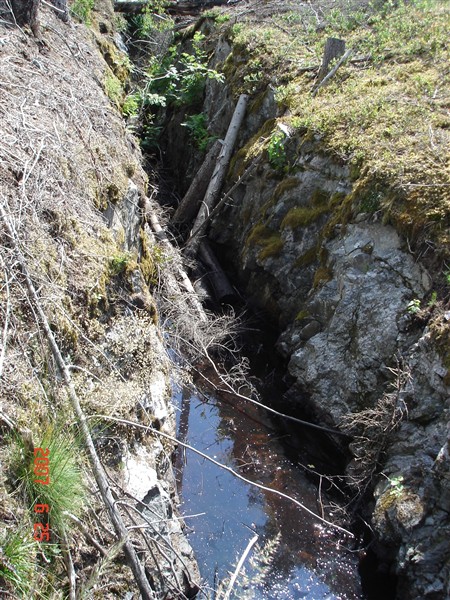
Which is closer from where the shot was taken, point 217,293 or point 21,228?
point 21,228

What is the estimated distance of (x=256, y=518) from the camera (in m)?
5.44

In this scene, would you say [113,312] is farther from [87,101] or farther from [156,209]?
[156,209]

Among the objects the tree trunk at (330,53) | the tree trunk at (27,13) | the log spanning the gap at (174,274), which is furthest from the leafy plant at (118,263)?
the tree trunk at (330,53)

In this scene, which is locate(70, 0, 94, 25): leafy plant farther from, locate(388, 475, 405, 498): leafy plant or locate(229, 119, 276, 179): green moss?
locate(388, 475, 405, 498): leafy plant

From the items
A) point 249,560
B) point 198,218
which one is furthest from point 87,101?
point 249,560

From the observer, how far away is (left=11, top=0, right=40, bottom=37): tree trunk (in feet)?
20.5

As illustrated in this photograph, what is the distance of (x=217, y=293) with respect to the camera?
28.0 feet

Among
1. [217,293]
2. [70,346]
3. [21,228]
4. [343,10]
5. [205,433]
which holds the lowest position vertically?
[205,433]

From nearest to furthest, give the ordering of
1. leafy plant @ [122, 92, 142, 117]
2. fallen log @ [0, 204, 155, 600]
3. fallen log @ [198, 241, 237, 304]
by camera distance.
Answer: fallen log @ [0, 204, 155, 600], fallen log @ [198, 241, 237, 304], leafy plant @ [122, 92, 142, 117]

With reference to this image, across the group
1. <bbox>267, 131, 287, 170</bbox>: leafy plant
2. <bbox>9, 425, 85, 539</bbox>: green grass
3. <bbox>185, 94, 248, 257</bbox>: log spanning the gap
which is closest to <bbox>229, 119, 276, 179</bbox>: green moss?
<bbox>185, 94, 248, 257</bbox>: log spanning the gap

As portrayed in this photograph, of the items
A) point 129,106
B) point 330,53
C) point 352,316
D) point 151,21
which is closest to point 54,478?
point 352,316

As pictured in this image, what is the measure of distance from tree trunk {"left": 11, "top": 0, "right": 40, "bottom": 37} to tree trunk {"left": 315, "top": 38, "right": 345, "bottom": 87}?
14.1 ft

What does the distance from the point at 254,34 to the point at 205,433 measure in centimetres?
746

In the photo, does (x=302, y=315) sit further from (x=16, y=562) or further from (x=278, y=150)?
(x=16, y=562)
